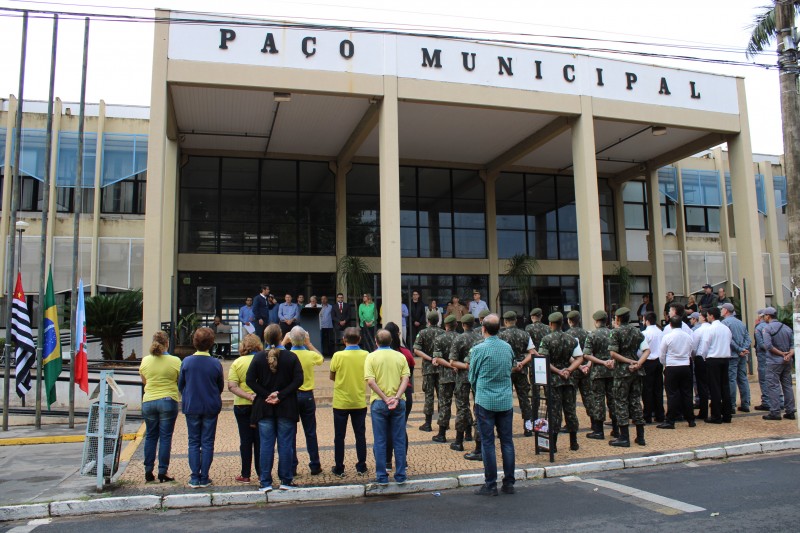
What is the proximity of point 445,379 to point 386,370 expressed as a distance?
2.31 meters

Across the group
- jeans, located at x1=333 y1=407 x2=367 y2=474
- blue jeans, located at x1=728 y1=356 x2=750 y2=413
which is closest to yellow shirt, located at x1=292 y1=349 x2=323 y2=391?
jeans, located at x1=333 y1=407 x2=367 y2=474

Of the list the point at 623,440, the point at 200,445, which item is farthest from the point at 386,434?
the point at 623,440

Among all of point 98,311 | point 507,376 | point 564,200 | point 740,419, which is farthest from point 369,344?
point 564,200

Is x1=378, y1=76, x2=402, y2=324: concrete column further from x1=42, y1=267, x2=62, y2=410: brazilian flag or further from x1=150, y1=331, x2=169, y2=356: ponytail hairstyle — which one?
x1=150, y1=331, x2=169, y2=356: ponytail hairstyle

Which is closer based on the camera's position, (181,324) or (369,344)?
(369,344)

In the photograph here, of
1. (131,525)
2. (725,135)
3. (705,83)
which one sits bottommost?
(131,525)

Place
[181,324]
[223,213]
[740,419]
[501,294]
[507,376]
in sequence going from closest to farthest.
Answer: [507,376] < [740,419] < [181,324] < [223,213] < [501,294]

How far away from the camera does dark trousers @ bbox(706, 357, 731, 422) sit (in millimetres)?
10070

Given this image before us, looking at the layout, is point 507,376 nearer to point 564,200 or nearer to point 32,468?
point 32,468

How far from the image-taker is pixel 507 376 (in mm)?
6668

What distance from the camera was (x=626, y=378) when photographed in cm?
862

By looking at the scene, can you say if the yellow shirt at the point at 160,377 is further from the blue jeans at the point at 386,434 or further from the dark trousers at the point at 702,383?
the dark trousers at the point at 702,383

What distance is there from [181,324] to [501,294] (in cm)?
1101

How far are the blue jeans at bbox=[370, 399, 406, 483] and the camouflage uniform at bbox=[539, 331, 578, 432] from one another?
260 cm
